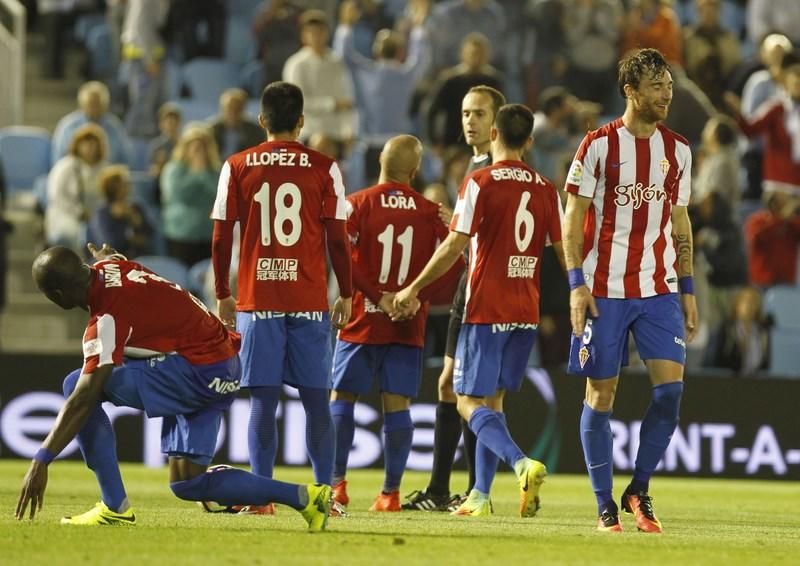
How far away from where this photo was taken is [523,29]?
18.2m

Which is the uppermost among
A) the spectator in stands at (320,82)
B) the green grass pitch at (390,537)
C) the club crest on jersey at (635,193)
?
the spectator in stands at (320,82)

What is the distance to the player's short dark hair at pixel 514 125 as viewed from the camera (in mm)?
9164

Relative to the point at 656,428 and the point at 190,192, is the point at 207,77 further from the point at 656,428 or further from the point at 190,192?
the point at 656,428

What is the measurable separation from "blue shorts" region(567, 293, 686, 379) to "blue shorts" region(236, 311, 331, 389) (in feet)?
4.59

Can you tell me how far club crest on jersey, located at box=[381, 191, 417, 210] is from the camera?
9.71m

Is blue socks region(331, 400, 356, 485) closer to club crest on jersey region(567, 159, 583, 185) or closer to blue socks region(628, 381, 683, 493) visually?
blue socks region(628, 381, 683, 493)

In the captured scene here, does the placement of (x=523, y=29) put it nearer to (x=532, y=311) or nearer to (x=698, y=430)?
(x=698, y=430)

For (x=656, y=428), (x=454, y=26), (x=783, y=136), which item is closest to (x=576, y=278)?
(x=656, y=428)

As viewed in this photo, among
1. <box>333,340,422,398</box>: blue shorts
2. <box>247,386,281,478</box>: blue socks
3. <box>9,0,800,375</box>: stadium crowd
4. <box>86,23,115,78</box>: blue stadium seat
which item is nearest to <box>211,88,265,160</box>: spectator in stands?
<box>9,0,800,375</box>: stadium crowd

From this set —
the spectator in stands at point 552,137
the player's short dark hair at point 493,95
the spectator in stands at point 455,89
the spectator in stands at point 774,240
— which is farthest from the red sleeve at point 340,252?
the spectator in stands at point 774,240

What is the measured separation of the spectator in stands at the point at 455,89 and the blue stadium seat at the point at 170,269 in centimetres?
289

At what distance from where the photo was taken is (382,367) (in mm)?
9766

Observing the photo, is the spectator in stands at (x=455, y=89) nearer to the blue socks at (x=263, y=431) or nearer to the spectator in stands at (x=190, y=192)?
the spectator in stands at (x=190, y=192)

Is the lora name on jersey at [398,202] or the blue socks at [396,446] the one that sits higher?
the lora name on jersey at [398,202]
